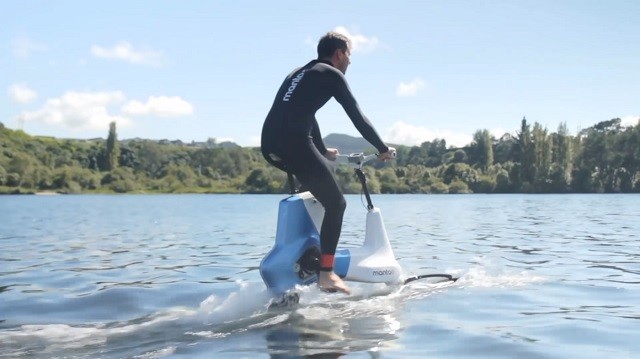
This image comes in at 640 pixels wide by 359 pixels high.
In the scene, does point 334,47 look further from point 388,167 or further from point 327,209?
point 388,167

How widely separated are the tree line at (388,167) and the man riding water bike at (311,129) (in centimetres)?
6982

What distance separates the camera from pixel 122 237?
2041cm

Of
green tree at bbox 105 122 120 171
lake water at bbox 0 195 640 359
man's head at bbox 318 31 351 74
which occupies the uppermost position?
green tree at bbox 105 122 120 171

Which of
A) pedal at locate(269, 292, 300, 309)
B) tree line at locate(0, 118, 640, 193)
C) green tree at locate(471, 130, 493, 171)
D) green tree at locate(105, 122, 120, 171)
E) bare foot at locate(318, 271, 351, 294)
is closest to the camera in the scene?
pedal at locate(269, 292, 300, 309)

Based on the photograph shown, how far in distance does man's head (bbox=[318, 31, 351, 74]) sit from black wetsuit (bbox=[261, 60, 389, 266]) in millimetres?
102

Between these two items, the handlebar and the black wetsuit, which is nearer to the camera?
the black wetsuit

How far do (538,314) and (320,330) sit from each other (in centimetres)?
233

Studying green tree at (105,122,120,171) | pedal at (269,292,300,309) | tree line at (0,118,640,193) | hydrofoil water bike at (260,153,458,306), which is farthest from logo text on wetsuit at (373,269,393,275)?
green tree at (105,122,120,171)

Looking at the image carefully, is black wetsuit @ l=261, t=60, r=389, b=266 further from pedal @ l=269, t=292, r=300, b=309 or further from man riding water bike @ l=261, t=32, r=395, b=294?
pedal @ l=269, t=292, r=300, b=309

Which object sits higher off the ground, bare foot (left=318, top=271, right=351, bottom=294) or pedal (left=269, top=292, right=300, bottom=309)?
bare foot (left=318, top=271, right=351, bottom=294)

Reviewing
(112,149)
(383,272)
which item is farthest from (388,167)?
(383,272)

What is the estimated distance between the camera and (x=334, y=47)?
7.41 metres

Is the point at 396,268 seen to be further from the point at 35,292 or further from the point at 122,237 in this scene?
the point at 122,237

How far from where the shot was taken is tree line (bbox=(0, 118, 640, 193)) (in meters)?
114
